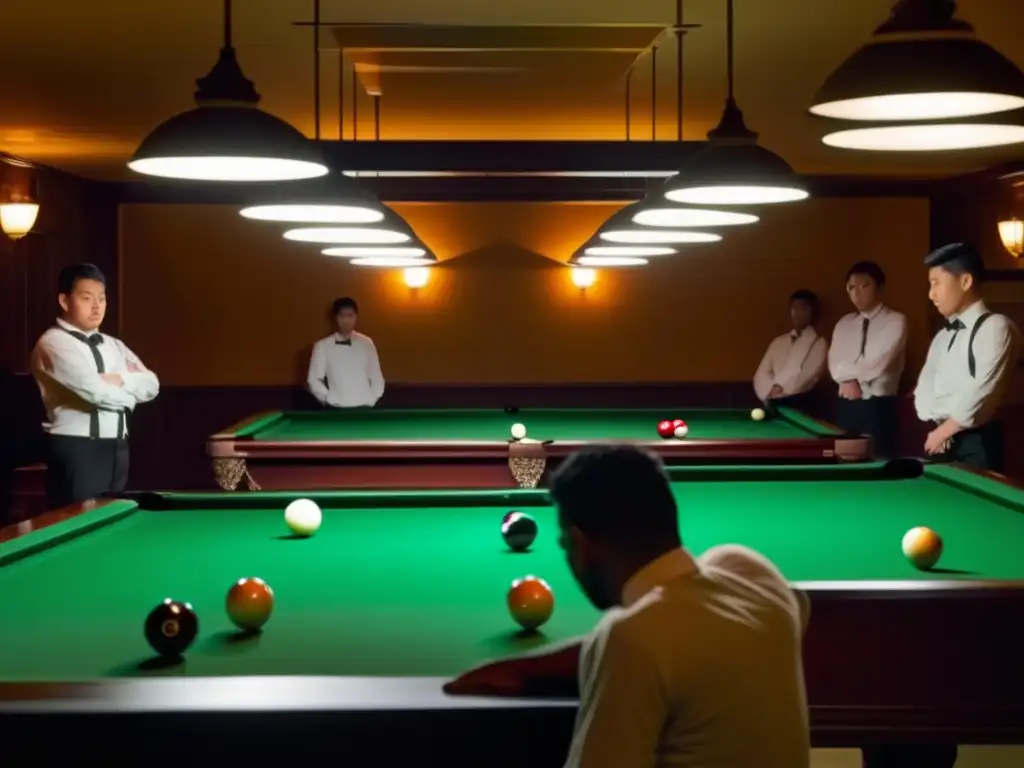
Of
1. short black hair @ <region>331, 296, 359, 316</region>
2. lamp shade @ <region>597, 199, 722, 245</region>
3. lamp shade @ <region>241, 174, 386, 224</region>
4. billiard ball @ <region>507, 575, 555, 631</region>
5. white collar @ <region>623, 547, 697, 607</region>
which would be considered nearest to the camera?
white collar @ <region>623, 547, 697, 607</region>

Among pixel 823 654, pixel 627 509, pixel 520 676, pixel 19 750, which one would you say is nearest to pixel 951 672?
pixel 823 654

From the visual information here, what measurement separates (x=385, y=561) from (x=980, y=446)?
134 inches

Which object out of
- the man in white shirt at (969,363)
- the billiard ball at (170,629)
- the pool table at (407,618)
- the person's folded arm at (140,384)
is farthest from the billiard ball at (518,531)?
the person's folded arm at (140,384)

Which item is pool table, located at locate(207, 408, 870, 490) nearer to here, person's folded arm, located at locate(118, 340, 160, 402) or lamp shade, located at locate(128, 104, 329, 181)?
person's folded arm, located at locate(118, 340, 160, 402)

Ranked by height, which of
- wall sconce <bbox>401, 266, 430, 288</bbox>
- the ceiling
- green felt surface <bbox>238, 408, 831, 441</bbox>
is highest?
the ceiling

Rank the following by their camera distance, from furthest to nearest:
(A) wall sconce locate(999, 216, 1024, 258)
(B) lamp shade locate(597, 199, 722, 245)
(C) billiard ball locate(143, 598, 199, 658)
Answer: (A) wall sconce locate(999, 216, 1024, 258) → (B) lamp shade locate(597, 199, 722, 245) → (C) billiard ball locate(143, 598, 199, 658)

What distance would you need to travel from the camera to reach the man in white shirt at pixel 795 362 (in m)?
9.51

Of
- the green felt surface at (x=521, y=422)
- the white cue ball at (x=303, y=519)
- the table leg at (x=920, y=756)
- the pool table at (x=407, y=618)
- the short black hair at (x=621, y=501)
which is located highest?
the short black hair at (x=621, y=501)

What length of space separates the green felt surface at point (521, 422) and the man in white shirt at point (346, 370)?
85.0 inches

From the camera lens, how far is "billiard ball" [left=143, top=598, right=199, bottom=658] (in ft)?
6.95

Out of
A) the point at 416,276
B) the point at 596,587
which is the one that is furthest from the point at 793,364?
the point at 596,587

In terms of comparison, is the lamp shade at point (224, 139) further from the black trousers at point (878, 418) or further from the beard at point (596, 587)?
the black trousers at point (878, 418)

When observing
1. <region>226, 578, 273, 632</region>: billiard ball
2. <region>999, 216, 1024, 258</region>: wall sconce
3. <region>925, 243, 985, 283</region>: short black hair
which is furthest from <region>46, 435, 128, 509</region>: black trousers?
<region>999, 216, 1024, 258</region>: wall sconce

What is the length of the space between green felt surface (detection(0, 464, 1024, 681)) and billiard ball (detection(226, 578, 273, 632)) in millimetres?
37
